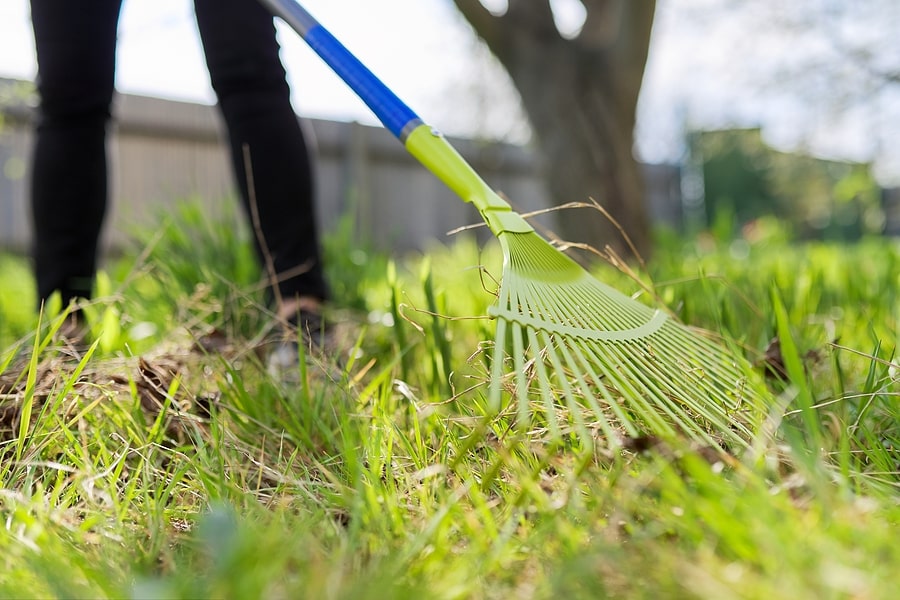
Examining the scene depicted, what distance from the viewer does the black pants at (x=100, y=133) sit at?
4.52 feet

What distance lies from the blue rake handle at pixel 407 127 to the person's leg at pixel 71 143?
384 mm

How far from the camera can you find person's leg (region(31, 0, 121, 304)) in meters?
1.38

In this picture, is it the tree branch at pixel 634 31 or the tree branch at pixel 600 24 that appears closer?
the tree branch at pixel 634 31

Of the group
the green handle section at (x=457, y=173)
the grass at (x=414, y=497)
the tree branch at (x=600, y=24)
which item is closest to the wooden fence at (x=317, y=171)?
the tree branch at (x=600, y=24)

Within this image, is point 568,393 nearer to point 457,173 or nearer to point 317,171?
point 457,173

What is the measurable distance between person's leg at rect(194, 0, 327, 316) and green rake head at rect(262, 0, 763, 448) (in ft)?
0.90

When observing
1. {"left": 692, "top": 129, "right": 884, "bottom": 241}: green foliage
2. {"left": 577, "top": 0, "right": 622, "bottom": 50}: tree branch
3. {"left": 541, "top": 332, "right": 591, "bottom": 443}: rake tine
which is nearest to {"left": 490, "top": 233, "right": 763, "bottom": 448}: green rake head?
{"left": 541, "top": 332, "right": 591, "bottom": 443}: rake tine

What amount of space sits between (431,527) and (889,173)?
689cm

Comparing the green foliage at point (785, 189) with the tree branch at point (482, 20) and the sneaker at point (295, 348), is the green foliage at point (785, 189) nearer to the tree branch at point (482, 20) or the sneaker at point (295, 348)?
the tree branch at point (482, 20)

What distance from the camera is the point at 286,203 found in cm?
143

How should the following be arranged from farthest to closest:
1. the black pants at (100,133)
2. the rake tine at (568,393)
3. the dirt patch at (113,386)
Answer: the black pants at (100,133), the dirt patch at (113,386), the rake tine at (568,393)

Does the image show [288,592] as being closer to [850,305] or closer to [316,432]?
[316,432]

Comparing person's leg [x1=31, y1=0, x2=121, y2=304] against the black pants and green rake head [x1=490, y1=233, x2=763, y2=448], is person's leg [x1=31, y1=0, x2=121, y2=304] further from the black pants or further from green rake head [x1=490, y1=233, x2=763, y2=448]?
green rake head [x1=490, y1=233, x2=763, y2=448]

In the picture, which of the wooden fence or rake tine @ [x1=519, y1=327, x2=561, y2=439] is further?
the wooden fence
